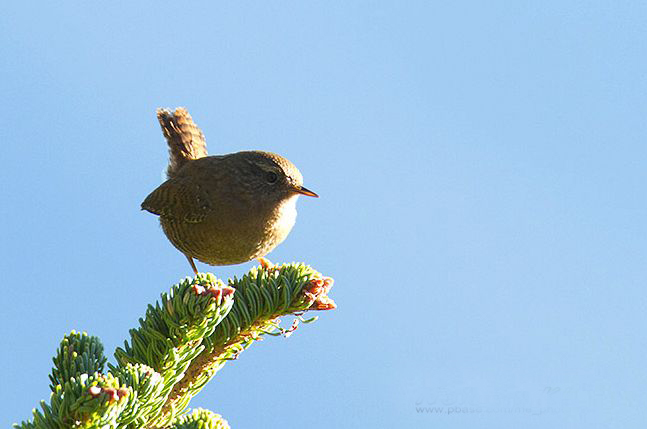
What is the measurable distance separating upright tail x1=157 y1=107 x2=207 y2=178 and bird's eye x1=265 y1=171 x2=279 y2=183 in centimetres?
162

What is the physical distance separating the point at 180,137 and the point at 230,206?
6.32 ft

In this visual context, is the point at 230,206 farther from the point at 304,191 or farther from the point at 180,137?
the point at 180,137

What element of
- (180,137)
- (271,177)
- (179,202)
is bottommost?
(179,202)

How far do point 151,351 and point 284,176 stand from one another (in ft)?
10.5

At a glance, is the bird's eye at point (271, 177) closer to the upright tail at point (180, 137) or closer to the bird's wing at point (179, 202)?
the bird's wing at point (179, 202)

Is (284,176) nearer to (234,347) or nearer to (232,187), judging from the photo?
(232,187)

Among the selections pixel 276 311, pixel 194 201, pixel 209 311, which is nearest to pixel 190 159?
pixel 194 201

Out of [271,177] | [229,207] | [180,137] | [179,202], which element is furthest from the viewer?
[180,137]

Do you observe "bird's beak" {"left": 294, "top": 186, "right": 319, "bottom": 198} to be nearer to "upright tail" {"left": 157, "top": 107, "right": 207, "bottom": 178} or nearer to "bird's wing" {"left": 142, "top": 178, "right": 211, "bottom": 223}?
"bird's wing" {"left": 142, "top": 178, "right": 211, "bottom": 223}

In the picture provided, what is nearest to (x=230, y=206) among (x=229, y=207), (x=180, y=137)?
(x=229, y=207)

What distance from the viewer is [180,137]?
724 centimetres

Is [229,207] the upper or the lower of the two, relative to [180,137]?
lower

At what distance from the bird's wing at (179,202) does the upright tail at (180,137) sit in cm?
76

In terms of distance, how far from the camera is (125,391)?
2062mm
